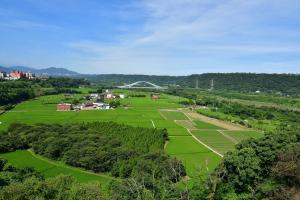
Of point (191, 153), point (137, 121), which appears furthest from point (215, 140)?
point (137, 121)

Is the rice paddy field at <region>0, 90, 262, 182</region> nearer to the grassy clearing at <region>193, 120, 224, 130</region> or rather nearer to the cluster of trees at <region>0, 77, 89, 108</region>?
the grassy clearing at <region>193, 120, 224, 130</region>

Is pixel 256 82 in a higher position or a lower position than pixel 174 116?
higher

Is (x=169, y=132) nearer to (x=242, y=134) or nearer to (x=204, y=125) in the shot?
(x=242, y=134)

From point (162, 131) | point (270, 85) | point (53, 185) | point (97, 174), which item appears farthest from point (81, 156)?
point (270, 85)

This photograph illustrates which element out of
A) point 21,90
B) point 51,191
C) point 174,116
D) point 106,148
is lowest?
point 174,116

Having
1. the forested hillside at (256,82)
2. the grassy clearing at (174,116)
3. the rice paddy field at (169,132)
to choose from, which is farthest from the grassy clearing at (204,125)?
the forested hillside at (256,82)

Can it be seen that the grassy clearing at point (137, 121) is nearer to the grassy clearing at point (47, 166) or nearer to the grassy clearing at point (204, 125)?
the grassy clearing at point (47, 166)
